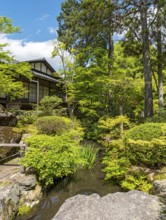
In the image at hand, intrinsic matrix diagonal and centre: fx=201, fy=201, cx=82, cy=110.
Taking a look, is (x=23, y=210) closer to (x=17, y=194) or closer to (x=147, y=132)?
(x=17, y=194)

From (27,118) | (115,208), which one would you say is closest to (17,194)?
(115,208)

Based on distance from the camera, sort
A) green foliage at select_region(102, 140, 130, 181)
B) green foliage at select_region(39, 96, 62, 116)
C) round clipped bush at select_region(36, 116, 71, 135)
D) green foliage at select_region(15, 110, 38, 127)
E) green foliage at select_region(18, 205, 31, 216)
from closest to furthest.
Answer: green foliage at select_region(18, 205, 31, 216) → green foliage at select_region(102, 140, 130, 181) → round clipped bush at select_region(36, 116, 71, 135) → green foliage at select_region(15, 110, 38, 127) → green foliage at select_region(39, 96, 62, 116)

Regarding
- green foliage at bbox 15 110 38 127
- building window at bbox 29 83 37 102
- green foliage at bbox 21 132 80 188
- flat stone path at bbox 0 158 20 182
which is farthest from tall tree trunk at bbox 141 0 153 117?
building window at bbox 29 83 37 102

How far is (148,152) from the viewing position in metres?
6.09

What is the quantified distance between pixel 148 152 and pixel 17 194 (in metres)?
3.85

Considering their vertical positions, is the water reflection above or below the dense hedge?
below

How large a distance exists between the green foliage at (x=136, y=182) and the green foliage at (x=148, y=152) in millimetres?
592

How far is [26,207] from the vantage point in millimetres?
4871

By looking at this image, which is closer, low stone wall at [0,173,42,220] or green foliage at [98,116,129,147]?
low stone wall at [0,173,42,220]

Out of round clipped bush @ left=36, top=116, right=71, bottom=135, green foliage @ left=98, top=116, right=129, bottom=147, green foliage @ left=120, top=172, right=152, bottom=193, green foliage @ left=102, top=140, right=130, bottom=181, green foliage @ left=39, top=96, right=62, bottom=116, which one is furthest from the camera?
green foliage @ left=39, top=96, right=62, bottom=116

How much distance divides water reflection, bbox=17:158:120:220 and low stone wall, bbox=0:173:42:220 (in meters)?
0.28

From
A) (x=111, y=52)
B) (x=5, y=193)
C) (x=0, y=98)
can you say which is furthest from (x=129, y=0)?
(x=0, y=98)

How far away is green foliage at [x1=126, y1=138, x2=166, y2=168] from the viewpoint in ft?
19.4

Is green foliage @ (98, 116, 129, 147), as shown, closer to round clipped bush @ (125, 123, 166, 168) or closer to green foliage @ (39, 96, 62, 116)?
round clipped bush @ (125, 123, 166, 168)
